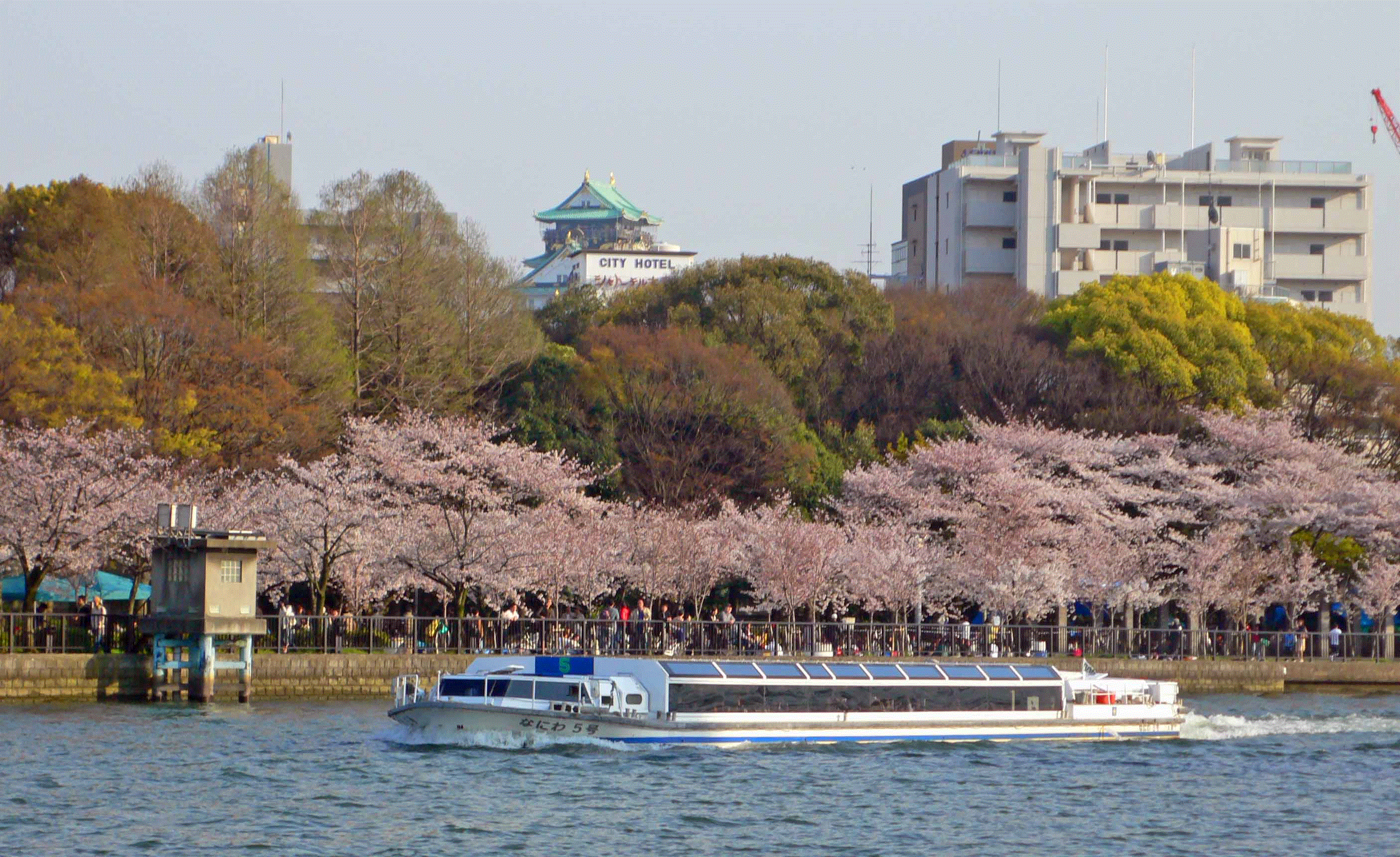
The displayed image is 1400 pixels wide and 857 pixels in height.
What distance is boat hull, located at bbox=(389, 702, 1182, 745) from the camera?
38219 mm

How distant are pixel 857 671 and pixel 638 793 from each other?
937 cm

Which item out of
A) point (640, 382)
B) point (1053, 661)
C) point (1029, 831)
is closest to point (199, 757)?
point (1029, 831)

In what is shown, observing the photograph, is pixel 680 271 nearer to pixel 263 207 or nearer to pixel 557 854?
pixel 263 207

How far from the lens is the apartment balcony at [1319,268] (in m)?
110

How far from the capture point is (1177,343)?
73.9 meters

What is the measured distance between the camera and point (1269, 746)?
4209 cm

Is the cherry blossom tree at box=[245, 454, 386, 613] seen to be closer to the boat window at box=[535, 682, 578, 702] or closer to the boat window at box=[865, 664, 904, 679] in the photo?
the boat window at box=[535, 682, 578, 702]

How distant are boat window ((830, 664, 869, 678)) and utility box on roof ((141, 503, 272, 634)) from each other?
14.8 meters

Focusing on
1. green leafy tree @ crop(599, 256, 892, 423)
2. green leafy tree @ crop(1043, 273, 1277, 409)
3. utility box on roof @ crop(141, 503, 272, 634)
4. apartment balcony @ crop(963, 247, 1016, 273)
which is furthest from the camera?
apartment balcony @ crop(963, 247, 1016, 273)

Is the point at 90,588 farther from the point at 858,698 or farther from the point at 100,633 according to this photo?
the point at 858,698

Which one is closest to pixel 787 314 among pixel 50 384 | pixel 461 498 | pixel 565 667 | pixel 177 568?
pixel 461 498

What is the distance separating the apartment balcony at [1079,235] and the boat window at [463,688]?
7441 cm

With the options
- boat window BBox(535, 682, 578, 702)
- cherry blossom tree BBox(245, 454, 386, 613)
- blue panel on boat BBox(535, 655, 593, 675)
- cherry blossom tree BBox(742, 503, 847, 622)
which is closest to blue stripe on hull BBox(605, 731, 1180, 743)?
boat window BBox(535, 682, 578, 702)

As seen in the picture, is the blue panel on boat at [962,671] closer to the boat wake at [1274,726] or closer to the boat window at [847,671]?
the boat window at [847,671]
